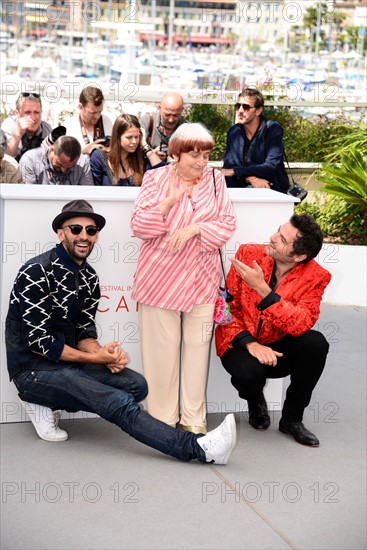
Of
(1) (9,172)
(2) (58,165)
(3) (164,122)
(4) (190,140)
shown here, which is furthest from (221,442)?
(3) (164,122)

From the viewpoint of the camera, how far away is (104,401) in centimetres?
550

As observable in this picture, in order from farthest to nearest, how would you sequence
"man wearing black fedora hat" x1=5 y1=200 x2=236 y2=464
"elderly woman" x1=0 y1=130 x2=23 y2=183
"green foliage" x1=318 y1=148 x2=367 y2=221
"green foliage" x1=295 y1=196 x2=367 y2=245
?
"green foliage" x1=295 y1=196 x2=367 y2=245 → "green foliage" x1=318 y1=148 x2=367 y2=221 → "elderly woman" x1=0 y1=130 x2=23 y2=183 → "man wearing black fedora hat" x1=5 y1=200 x2=236 y2=464

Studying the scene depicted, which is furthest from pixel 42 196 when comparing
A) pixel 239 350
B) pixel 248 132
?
pixel 248 132

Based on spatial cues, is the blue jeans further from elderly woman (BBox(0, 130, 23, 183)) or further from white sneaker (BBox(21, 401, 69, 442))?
elderly woman (BBox(0, 130, 23, 183))

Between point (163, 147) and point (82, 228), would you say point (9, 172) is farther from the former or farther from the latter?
point (82, 228)

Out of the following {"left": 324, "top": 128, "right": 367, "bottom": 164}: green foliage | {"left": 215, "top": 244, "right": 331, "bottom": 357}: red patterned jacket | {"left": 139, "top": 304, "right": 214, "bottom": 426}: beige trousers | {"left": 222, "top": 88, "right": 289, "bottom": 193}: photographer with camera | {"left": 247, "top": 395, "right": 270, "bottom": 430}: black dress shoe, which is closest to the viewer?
{"left": 215, "top": 244, "right": 331, "bottom": 357}: red patterned jacket

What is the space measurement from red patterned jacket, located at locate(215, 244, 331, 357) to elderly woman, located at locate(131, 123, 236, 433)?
113 millimetres

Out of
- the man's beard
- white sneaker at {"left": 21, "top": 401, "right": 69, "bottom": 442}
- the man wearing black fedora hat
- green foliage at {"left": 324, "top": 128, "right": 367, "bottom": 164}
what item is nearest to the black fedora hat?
the man wearing black fedora hat

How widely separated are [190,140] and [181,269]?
701 millimetres

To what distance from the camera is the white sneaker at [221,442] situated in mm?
5398

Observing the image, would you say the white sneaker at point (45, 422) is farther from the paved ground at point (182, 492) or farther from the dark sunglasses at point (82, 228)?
the dark sunglasses at point (82, 228)

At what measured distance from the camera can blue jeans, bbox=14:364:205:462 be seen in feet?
18.0

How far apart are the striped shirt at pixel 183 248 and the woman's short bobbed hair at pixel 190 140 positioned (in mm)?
196

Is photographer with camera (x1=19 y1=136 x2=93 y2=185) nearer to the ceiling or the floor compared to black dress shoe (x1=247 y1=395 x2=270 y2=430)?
nearer to the ceiling
